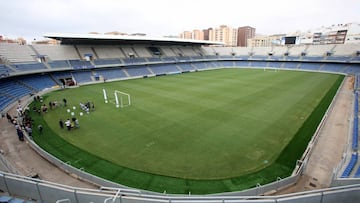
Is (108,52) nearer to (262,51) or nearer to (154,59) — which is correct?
(154,59)

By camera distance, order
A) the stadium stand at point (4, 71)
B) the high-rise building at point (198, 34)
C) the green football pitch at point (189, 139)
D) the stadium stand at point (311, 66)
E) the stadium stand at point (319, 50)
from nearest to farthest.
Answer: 1. the green football pitch at point (189, 139)
2. the stadium stand at point (4, 71)
3. the stadium stand at point (311, 66)
4. the stadium stand at point (319, 50)
5. the high-rise building at point (198, 34)

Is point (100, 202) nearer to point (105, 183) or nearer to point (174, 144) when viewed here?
point (105, 183)

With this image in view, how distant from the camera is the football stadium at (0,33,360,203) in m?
7.14

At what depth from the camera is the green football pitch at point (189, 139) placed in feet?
32.2

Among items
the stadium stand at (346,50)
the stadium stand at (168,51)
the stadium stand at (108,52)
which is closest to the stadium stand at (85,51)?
the stadium stand at (108,52)

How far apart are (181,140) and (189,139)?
1.92 ft

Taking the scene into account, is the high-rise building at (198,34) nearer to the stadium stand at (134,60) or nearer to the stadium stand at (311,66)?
the stadium stand at (311,66)

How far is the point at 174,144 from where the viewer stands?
41.8ft

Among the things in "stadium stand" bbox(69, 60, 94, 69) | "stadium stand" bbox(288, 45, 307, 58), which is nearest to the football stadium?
"stadium stand" bbox(69, 60, 94, 69)

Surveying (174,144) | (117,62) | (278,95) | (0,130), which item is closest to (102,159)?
(174,144)

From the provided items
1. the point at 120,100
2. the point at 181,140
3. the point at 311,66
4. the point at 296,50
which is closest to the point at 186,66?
the point at 311,66

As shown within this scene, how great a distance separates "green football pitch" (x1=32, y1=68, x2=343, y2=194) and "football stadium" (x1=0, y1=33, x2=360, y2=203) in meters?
0.07

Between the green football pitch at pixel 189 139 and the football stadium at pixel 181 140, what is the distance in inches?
2.7

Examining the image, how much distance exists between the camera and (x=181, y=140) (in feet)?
43.5
